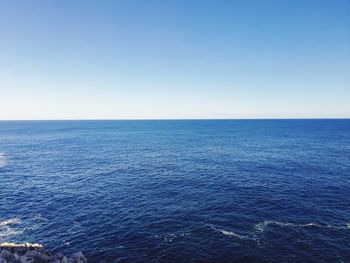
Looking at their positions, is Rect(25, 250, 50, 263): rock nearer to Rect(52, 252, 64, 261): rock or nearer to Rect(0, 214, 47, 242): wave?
Rect(52, 252, 64, 261): rock

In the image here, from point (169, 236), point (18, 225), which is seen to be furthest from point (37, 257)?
point (169, 236)

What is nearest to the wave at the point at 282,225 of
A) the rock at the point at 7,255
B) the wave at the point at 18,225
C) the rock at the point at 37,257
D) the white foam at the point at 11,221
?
the rock at the point at 37,257

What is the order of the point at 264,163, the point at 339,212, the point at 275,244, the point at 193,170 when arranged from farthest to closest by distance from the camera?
the point at 264,163, the point at 193,170, the point at 339,212, the point at 275,244

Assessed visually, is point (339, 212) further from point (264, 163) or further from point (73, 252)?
point (73, 252)

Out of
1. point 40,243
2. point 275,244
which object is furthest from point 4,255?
point 275,244

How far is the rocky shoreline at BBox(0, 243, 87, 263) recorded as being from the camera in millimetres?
34875

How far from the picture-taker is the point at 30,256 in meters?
35.4

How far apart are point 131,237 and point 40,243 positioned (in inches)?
618

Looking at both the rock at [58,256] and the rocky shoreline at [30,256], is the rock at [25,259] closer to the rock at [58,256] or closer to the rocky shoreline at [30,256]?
the rocky shoreline at [30,256]

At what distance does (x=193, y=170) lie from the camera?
87.8 meters

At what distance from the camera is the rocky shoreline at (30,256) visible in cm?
3488

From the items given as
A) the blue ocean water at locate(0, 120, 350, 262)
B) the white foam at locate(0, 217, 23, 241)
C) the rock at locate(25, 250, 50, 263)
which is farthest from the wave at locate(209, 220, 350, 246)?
the white foam at locate(0, 217, 23, 241)

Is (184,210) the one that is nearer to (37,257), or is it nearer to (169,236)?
(169,236)

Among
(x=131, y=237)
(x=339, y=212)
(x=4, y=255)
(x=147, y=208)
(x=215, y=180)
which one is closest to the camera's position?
(x=4, y=255)
